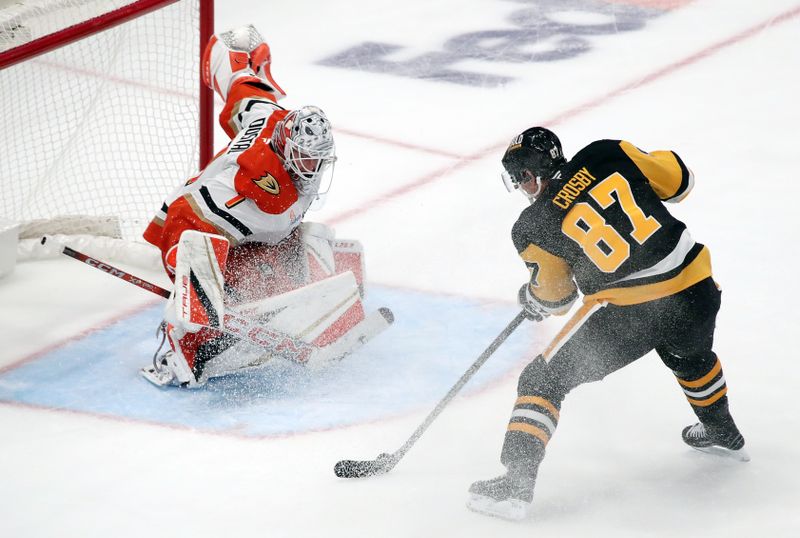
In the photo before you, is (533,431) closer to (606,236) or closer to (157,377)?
(606,236)

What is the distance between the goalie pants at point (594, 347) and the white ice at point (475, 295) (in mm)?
190

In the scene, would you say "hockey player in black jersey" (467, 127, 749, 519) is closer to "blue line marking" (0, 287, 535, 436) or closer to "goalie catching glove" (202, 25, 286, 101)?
"blue line marking" (0, 287, 535, 436)

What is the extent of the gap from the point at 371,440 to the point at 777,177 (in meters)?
2.27

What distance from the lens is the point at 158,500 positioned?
264 centimetres

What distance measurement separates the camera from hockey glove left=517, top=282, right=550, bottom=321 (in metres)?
2.60

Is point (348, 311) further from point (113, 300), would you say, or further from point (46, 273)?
point (46, 273)

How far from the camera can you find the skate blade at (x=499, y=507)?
247 cm

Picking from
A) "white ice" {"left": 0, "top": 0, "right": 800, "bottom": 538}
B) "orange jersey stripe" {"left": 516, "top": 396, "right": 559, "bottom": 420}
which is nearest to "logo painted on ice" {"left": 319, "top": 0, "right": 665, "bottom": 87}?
"white ice" {"left": 0, "top": 0, "right": 800, "bottom": 538}

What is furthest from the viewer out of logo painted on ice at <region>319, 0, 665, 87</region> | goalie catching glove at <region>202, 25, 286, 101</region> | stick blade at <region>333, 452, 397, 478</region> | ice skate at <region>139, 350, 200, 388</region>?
logo painted on ice at <region>319, 0, 665, 87</region>

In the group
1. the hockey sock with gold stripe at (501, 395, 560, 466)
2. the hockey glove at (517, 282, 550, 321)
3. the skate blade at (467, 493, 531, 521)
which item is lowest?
the skate blade at (467, 493, 531, 521)

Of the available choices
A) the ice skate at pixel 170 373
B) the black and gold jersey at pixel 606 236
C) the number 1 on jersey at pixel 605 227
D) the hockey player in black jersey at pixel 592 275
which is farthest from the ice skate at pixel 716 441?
the ice skate at pixel 170 373

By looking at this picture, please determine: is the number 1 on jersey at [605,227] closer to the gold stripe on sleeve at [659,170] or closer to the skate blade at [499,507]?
the gold stripe on sleeve at [659,170]

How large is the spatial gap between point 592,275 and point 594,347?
0.50 ft

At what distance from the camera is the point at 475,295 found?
146 inches
